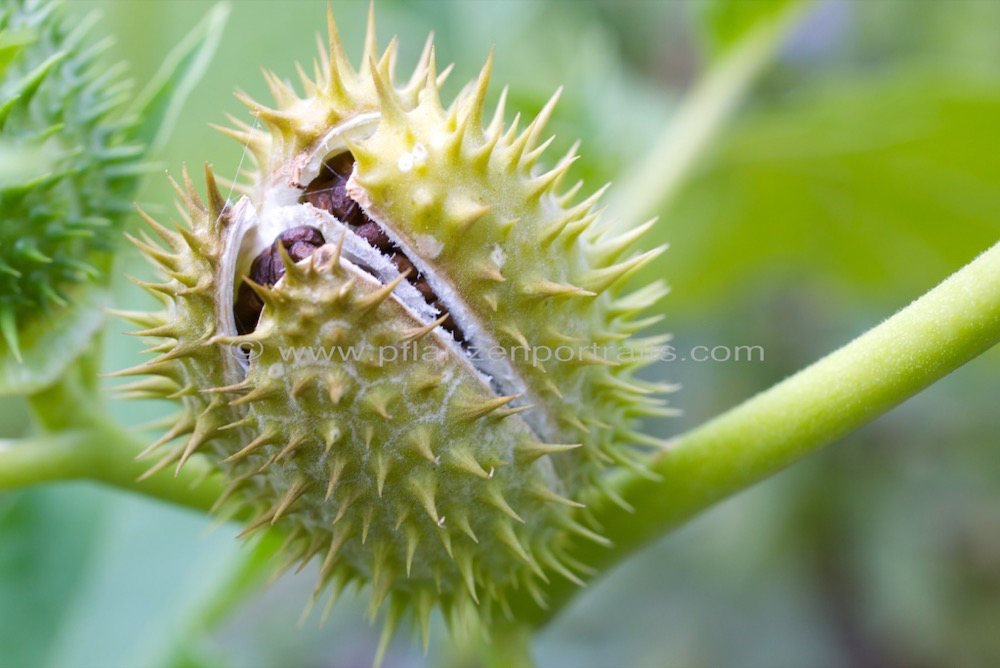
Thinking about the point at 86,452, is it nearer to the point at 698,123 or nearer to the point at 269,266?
A: the point at 269,266

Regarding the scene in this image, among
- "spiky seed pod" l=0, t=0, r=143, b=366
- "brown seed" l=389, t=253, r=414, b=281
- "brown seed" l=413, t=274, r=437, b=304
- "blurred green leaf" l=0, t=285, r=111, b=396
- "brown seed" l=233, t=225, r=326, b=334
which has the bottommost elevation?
"brown seed" l=413, t=274, r=437, b=304

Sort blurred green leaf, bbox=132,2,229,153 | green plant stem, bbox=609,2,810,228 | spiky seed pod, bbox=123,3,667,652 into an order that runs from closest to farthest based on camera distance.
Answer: spiky seed pod, bbox=123,3,667,652, blurred green leaf, bbox=132,2,229,153, green plant stem, bbox=609,2,810,228

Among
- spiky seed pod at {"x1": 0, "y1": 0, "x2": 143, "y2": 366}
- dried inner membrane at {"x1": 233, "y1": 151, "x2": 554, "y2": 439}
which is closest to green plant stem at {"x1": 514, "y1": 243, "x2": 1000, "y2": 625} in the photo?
Answer: dried inner membrane at {"x1": 233, "y1": 151, "x2": 554, "y2": 439}

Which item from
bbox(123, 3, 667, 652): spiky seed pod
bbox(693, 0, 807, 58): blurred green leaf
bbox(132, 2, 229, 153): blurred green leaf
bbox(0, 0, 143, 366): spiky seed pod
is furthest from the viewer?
bbox(693, 0, 807, 58): blurred green leaf

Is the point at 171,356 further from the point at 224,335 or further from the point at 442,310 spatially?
the point at 442,310

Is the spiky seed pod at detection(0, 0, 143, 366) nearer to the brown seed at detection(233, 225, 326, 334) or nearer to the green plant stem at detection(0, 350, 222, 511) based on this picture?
the green plant stem at detection(0, 350, 222, 511)

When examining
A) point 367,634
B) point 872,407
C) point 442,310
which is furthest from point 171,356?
point 367,634
